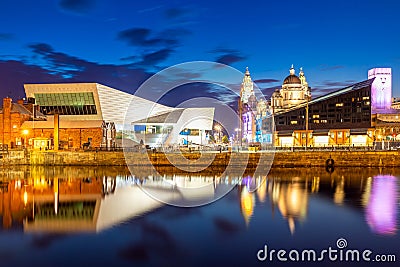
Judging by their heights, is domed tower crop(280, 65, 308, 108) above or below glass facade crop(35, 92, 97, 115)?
above

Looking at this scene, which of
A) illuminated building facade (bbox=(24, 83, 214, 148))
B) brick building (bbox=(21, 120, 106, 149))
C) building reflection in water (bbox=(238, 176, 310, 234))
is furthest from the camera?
illuminated building facade (bbox=(24, 83, 214, 148))

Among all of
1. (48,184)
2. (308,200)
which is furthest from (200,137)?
(308,200)

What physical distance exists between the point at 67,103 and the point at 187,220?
4849 cm

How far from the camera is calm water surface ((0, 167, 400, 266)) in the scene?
1700cm

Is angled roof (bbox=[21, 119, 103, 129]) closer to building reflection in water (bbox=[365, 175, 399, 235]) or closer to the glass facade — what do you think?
the glass facade

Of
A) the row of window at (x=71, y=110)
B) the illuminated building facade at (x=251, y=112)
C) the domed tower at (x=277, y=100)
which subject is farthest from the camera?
the domed tower at (x=277, y=100)

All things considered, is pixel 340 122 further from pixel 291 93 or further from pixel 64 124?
pixel 291 93

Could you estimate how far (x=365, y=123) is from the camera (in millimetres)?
69188

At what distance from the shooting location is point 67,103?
67.2m

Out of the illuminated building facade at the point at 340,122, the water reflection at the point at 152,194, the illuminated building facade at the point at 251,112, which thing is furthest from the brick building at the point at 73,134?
the illuminated building facade at the point at 251,112

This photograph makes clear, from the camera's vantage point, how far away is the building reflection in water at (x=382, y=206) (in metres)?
21.8

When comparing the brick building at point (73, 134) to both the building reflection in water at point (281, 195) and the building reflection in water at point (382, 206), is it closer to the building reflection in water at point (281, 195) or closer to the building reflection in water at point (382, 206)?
the building reflection in water at point (281, 195)

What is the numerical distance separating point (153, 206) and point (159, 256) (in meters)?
10.9

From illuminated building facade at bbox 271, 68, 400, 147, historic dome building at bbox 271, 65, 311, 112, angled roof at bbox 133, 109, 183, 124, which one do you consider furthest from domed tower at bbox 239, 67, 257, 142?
angled roof at bbox 133, 109, 183, 124
